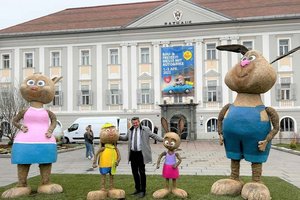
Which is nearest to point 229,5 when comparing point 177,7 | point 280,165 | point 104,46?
point 177,7

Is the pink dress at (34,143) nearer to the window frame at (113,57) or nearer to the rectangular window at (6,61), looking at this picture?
the window frame at (113,57)

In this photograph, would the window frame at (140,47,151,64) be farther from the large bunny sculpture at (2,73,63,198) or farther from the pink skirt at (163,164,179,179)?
the pink skirt at (163,164,179,179)

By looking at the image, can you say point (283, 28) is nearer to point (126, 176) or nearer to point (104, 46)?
point (104, 46)

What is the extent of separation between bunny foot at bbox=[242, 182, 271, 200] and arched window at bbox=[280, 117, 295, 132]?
26581mm

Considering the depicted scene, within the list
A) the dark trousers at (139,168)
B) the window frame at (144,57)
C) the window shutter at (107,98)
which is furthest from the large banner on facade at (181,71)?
the dark trousers at (139,168)

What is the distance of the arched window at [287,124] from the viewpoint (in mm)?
32250

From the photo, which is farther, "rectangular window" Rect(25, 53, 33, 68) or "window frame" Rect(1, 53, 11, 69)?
"window frame" Rect(1, 53, 11, 69)

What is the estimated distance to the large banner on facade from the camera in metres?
33.4

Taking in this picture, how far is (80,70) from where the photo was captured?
118 feet

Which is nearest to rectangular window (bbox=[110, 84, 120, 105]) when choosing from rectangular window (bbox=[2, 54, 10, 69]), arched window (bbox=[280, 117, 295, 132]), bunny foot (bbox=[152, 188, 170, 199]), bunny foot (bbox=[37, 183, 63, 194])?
rectangular window (bbox=[2, 54, 10, 69])

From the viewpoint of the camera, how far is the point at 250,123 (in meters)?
7.30

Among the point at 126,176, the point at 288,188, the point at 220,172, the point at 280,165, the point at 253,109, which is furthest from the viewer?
the point at 280,165

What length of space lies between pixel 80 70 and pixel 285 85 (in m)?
18.2

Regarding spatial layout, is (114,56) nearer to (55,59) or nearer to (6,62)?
(55,59)
